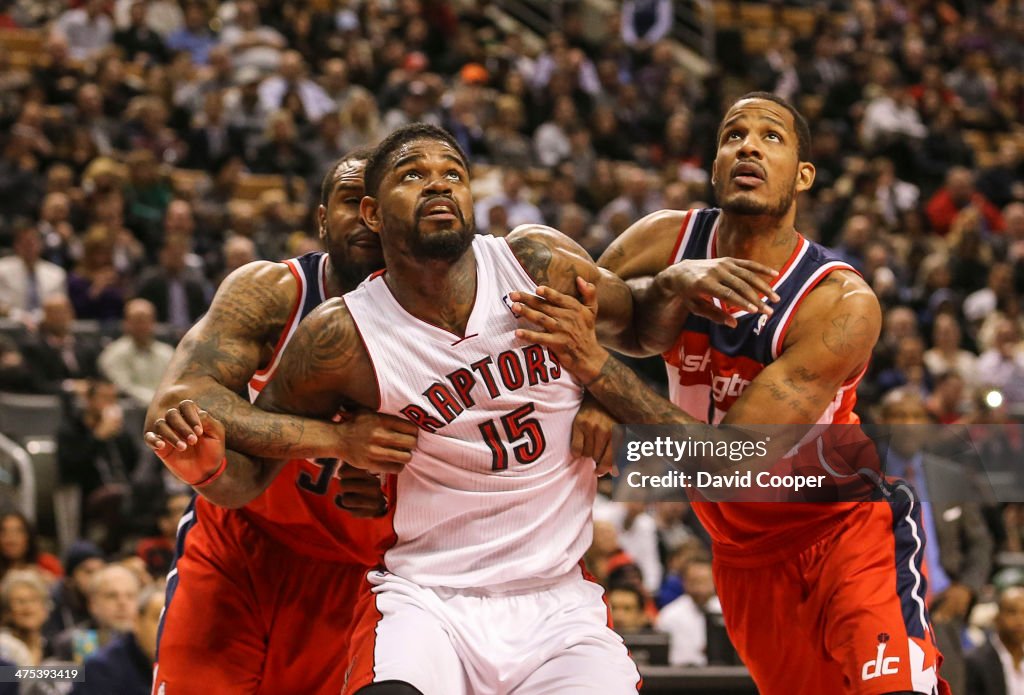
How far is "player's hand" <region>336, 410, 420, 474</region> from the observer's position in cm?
428

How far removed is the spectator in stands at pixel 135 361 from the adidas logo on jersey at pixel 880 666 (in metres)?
6.84

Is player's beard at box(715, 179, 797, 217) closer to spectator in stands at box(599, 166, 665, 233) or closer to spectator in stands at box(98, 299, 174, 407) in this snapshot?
spectator in stands at box(98, 299, 174, 407)

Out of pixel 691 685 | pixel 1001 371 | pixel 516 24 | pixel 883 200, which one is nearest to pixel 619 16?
pixel 516 24

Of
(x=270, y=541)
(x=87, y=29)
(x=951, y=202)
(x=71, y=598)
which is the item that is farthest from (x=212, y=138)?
(x=270, y=541)

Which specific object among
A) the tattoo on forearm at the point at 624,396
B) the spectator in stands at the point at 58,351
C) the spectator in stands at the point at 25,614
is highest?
the spectator in stands at the point at 58,351

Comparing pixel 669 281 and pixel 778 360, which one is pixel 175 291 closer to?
pixel 669 281

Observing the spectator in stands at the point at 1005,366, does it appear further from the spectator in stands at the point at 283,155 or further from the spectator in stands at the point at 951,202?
the spectator in stands at the point at 283,155

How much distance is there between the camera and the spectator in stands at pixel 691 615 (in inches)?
338

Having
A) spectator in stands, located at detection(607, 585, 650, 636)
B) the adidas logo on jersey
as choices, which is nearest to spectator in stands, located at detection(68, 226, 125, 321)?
spectator in stands, located at detection(607, 585, 650, 636)

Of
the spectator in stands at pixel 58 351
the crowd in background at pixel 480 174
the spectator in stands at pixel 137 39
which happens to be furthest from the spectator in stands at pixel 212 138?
the spectator in stands at pixel 58 351

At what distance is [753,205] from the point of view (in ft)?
15.9

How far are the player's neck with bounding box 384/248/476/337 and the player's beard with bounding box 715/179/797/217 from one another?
1.02 meters

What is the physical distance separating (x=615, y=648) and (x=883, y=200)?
12.8 meters

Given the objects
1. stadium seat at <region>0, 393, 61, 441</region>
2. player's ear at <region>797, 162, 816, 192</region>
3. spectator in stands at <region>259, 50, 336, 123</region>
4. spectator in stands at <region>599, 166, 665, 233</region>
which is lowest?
player's ear at <region>797, 162, 816, 192</region>
